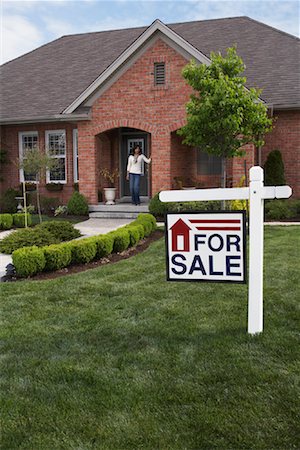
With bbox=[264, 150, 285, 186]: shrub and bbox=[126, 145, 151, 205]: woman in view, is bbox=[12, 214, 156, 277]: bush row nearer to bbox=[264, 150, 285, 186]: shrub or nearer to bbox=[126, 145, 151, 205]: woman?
bbox=[126, 145, 151, 205]: woman

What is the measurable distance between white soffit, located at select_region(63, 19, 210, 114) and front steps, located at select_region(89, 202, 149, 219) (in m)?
3.22

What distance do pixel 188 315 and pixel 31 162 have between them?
25.1 feet

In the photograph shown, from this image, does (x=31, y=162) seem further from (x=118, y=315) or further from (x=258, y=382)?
(x=258, y=382)

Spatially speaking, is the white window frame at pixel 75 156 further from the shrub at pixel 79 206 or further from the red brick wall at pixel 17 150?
the shrub at pixel 79 206

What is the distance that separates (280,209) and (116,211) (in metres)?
5.14

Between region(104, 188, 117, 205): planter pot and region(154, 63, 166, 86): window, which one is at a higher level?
region(154, 63, 166, 86): window

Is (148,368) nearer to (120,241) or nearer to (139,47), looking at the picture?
(120,241)

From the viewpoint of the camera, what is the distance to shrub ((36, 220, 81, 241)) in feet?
31.8

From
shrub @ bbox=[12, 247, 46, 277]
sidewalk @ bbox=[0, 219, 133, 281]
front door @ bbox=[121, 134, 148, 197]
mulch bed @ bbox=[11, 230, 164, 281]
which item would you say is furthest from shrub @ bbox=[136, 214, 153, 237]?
front door @ bbox=[121, 134, 148, 197]

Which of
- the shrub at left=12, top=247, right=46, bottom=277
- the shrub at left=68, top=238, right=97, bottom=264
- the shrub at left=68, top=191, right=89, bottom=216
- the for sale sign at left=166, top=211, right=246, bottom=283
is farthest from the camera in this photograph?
the shrub at left=68, top=191, right=89, bottom=216

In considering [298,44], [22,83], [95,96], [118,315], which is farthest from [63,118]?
[118,315]

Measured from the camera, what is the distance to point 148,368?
11.3 feet

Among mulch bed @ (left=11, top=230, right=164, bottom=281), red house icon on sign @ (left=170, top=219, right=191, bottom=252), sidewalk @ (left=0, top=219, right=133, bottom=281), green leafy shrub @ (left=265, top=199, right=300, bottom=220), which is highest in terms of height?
red house icon on sign @ (left=170, top=219, right=191, bottom=252)

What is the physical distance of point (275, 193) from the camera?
12.5ft
